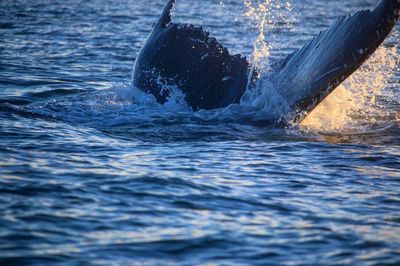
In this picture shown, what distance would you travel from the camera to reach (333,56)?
9273 millimetres

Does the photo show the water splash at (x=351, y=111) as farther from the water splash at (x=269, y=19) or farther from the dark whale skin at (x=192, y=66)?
the water splash at (x=269, y=19)

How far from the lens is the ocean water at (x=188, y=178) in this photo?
6.54 metres

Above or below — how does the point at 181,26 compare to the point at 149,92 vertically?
above

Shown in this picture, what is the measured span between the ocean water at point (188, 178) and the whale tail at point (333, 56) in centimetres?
60

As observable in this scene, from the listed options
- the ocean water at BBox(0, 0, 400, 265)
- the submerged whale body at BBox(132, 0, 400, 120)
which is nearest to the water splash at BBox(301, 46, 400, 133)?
the ocean water at BBox(0, 0, 400, 265)

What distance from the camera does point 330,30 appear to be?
9445 millimetres

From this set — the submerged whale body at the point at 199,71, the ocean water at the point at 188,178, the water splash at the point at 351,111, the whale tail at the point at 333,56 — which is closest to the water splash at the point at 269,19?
the water splash at the point at 351,111

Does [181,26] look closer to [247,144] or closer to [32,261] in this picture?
[247,144]

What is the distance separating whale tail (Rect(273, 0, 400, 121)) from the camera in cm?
873

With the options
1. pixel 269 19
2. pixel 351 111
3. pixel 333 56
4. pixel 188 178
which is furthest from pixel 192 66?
pixel 269 19

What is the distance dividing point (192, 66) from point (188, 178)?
364 centimetres

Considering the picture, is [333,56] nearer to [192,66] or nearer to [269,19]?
[192,66]

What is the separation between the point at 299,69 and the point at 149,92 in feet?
10.3

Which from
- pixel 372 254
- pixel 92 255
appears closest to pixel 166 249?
pixel 92 255
